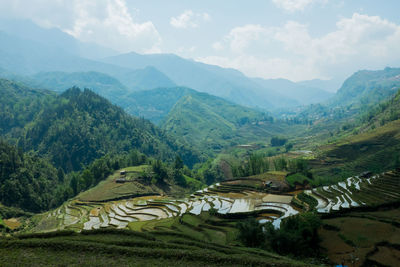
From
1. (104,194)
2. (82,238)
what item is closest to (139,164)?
(104,194)

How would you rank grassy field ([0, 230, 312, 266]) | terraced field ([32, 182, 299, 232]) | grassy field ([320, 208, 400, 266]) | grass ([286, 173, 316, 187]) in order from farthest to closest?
grass ([286, 173, 316, 187]), terraced field ([32, 182, 299, 232]), grassy field ([320, 208, 400, 266]), grassy field ([0, 230, 312, 266])

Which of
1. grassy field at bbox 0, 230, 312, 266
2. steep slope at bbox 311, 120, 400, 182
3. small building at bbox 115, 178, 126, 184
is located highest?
steep slope at bbox 311, 120, 400, 182

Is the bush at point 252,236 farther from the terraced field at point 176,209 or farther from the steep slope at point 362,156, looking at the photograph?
the steep slope at point 362,156

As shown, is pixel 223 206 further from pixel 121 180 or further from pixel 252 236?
pixel 121 180

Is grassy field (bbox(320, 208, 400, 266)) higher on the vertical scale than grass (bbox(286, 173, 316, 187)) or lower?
lower

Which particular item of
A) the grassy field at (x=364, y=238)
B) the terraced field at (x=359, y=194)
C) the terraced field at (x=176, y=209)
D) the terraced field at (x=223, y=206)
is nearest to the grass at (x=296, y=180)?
the terraced field at (x=223, y=206)

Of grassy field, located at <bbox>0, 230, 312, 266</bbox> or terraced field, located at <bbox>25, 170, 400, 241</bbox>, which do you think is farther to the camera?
terraced field, located at <bbox>25, 170, 400, 241</bbox>

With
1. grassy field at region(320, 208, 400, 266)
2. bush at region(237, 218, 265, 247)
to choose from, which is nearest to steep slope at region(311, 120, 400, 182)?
grassy field at region(320, 208, 400, 266)

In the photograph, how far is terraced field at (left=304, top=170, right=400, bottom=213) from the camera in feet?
165

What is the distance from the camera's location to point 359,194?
5716 centimetres

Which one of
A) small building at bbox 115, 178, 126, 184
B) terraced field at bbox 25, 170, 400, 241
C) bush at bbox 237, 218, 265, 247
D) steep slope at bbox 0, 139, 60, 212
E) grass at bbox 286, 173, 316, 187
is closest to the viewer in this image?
bush at bbox 237, 218, 265, 247

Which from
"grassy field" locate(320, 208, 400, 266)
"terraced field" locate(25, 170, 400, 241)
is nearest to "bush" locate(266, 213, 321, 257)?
"grassy field" locate(320, 208, 400, 266)

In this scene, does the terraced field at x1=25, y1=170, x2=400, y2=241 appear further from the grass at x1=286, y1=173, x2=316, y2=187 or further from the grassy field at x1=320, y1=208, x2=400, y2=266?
the grass at x1=286, y1=173, x2=316, y2=187

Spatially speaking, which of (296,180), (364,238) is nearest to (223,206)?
(296,180)
